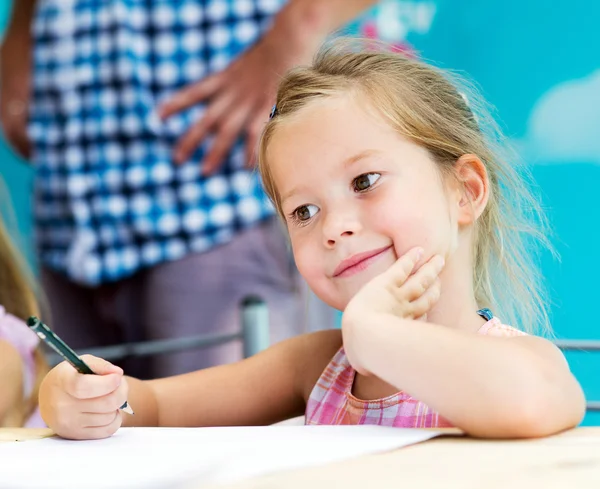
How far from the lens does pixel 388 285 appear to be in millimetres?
733

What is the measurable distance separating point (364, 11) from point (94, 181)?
0.79m

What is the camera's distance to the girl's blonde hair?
0.93 m

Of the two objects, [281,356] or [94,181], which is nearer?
[281,356]

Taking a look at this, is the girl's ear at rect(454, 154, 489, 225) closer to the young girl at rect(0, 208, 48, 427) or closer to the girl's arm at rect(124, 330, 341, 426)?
the girl's arm at rect(124, 330, 341, 426)

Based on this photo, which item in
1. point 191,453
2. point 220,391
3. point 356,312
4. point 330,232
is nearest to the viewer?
point 191,453

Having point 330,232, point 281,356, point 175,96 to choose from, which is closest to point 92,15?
point 175,96

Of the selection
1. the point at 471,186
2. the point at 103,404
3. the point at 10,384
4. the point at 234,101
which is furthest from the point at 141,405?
the point at 234,101

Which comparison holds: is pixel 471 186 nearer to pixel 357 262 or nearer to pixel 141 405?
pixel 357 262

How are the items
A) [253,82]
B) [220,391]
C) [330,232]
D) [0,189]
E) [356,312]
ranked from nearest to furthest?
[356,312] → [330,232] → [220,391] → [253,82] → [0,189]

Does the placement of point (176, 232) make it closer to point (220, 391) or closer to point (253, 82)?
point (253, 82)

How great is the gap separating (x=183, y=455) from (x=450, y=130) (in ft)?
1.80

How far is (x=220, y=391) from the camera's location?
1.05 metres

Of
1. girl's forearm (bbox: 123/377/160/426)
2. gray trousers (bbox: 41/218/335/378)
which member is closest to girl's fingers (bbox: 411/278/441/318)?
girl's forearm (bbox: 123/377/160/426)

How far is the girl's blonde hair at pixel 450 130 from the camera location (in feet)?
3.07
